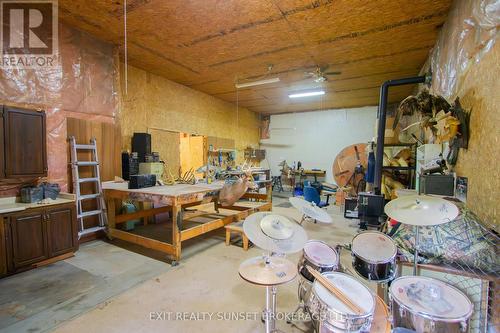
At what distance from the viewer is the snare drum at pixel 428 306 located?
3.47 feet

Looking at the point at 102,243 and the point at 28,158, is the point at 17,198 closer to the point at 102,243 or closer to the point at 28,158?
the point at 28,158

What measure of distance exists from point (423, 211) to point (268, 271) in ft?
3.65

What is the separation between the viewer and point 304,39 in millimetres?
3537

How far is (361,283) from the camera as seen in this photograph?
1365mm

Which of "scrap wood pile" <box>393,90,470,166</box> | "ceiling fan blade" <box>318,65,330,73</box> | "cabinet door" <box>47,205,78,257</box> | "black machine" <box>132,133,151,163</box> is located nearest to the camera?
"scrap wood pile" <box>393,90,470,166</box>

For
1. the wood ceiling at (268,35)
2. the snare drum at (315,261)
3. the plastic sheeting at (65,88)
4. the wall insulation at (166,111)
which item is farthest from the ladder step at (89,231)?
the snare drum at (315,261)

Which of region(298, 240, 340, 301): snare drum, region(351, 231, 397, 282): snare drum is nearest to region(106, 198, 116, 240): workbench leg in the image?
region(298, 240, 340, 301): snare drum

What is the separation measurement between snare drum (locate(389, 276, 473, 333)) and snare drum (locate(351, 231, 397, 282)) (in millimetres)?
188

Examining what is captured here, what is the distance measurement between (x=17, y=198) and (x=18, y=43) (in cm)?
192

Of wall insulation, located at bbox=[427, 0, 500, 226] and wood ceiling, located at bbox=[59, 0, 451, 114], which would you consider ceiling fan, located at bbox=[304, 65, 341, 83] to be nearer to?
wood ceiling, located at bbox=[59, 0, 451, 114]

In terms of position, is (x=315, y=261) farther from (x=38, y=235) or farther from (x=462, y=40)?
(x=38, y=235)

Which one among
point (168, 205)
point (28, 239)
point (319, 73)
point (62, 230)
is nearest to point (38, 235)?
point (28, 239)

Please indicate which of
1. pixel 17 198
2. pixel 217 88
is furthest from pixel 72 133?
Result: pixel 217 88

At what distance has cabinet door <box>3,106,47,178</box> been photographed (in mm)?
2529
